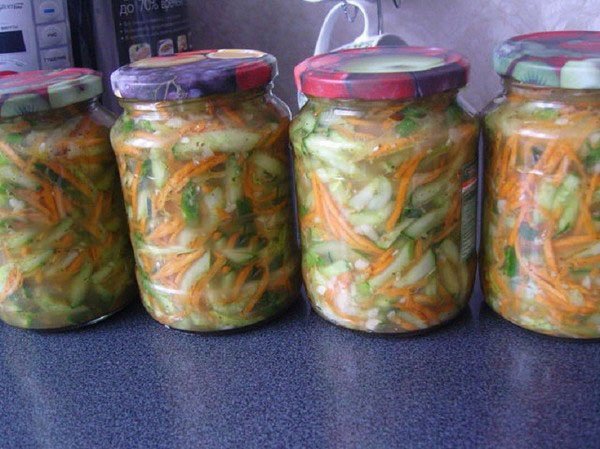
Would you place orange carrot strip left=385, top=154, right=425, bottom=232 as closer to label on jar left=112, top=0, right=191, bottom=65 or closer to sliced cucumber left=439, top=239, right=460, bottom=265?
sliced cucumber left=439, top=239, right=460, bottom=265

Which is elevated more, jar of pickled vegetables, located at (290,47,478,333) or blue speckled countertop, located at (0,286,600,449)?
jar of pickled vegetables, located at (290,47,478,333)

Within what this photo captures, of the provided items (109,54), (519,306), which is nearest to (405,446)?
(519,306)

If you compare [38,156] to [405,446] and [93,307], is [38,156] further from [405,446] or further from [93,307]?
[405,446]

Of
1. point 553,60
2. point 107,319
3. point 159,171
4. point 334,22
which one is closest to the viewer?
point 553,60

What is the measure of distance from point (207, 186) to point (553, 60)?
0.34 metres

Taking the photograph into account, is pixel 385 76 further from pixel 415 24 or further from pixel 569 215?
pixel 415 24

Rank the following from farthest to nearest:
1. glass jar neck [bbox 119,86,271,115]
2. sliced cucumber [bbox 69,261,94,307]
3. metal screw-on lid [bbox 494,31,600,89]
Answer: sliced cucumber [bbox 69,261,94,307]
glass jar neck [bbox 119,86,271,115]
metal screw-on lid [bbox 494,31,600,89]

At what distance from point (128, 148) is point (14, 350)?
10.6 inches

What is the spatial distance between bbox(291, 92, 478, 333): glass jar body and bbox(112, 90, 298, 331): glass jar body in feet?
0.13

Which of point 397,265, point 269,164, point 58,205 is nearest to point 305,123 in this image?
point 269,164

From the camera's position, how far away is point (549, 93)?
641 millimetres

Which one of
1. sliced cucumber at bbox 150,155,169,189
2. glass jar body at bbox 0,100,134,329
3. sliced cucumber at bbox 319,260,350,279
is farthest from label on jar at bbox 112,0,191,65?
sliced cucumber at bbox 319,260,350,279

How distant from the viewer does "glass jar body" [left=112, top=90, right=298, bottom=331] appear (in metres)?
0.71

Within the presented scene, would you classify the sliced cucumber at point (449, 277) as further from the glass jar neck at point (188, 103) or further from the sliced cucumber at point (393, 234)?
the glass jar neck at point (188, 103)
